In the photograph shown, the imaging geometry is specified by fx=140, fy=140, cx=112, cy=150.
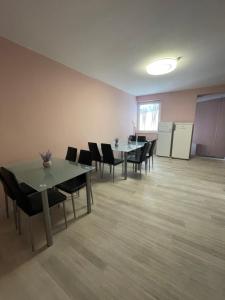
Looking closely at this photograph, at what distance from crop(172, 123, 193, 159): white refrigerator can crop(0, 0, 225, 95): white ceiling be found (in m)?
2.19

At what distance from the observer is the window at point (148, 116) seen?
19.2ft

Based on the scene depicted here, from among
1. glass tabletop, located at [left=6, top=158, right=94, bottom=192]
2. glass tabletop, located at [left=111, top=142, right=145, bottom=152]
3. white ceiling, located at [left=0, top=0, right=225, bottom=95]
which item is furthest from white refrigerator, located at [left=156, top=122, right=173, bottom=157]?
glass tabletop, located at [left=6, top=158, right=94, bottom=192]

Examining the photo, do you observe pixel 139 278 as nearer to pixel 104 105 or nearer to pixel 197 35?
pixel 197 35

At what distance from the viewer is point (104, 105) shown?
14.0 ft

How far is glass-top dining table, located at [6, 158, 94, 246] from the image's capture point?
4.97 ft

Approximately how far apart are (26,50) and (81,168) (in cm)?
217

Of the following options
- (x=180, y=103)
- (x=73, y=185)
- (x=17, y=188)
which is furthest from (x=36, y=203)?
(x=180, y=103)

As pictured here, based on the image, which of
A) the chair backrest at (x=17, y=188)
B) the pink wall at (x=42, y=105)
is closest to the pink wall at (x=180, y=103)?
the pink wall at (x=42, y=105)

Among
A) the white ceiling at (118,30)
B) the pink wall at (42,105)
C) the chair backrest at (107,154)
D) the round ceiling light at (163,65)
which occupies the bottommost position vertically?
the chair backrest at (107,154)

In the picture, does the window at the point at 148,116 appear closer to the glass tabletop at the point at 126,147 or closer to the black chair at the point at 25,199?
the glass tabletop at the point at 126,147

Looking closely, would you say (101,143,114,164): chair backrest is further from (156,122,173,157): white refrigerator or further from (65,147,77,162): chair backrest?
(156,122,173,157): white refrigerator

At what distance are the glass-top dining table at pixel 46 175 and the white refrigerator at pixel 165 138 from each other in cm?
416

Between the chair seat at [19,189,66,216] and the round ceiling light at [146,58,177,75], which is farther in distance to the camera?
the round ceiling light at [146,58,177,75]

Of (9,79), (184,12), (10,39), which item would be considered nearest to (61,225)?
(9,79)
